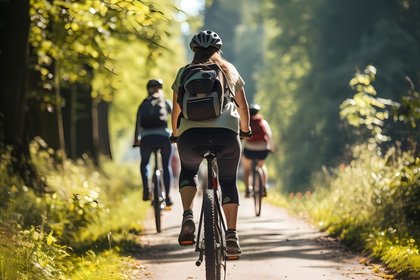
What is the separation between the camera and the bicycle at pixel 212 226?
6.04m

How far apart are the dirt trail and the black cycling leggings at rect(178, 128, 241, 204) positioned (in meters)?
1.47

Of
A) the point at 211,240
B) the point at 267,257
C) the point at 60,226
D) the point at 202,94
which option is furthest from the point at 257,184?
the point at 211,240

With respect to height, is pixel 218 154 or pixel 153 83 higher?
pixel 153 83

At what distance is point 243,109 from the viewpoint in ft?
22.6

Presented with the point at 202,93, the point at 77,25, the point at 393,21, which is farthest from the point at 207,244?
the point at 393,21

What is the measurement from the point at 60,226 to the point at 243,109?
160 inches

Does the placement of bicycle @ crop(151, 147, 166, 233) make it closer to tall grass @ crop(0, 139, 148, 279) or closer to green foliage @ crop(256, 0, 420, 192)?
tall grass @ crop(0, 139, 148, 279)

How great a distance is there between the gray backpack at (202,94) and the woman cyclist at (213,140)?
0.10 meters

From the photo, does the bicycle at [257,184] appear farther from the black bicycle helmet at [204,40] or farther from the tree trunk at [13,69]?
the black bicycle helmet at [204,40]

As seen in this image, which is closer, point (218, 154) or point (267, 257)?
point (218, 154)

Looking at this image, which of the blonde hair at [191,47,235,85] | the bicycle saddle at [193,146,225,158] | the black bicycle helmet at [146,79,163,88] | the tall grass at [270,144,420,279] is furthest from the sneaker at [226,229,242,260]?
the black bicycle helmet at [146,79,163,88]

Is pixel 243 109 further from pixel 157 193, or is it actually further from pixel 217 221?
pixel 157 193

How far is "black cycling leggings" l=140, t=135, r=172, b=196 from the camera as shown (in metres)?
11.5

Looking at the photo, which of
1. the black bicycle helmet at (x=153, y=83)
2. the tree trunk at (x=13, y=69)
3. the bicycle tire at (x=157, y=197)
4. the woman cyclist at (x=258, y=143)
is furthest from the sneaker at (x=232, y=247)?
the woman cyclist at (x=258, y=143)
